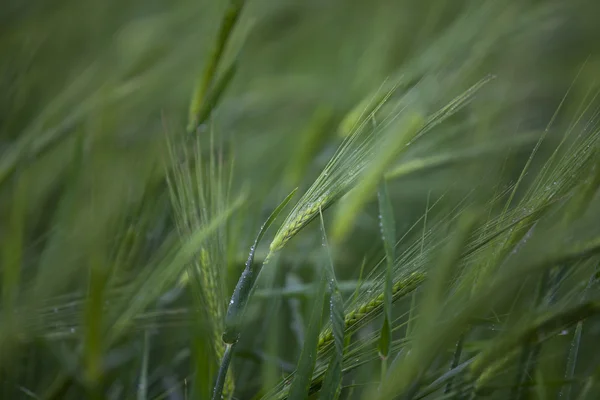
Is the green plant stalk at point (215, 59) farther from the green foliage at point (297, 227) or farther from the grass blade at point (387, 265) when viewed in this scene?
the grass blade at point (387, 265)

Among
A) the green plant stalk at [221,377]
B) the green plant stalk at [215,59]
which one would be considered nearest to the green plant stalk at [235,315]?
the green plant stalk at [221,377]

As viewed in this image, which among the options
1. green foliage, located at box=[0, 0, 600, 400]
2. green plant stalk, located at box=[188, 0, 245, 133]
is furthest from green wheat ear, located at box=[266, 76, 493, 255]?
green plant stalk, located at box=[188, 0, 245, 133]

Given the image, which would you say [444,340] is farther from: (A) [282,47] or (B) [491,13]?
(A) [282,47]

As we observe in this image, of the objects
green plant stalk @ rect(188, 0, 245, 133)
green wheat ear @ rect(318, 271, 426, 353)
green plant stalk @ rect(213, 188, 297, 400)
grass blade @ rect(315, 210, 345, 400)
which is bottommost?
grass blade @ rect(315, 210, 345, 400)

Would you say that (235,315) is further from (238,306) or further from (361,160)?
(361,160)

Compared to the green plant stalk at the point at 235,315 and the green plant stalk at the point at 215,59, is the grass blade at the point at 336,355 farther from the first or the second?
the green plant stalk at the point at 215,59

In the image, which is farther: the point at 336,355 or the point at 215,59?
the point at 215,59

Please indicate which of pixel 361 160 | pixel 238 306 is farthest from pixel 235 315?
pixel 361 160

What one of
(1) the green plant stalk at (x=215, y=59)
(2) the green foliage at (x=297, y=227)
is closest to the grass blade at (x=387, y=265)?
(2) the green foliage at (x=297, y=227)

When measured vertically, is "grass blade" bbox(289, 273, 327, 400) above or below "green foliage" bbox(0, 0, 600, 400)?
below

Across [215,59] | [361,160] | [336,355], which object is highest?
[215,59]

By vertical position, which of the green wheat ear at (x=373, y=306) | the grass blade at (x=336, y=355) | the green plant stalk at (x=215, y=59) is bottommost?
the grass blade at (x=336, y=355)

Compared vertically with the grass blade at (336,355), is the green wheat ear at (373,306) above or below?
above

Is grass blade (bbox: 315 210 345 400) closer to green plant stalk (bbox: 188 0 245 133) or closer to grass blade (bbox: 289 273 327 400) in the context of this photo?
grass blade (bbox: 289 273 327 400)
